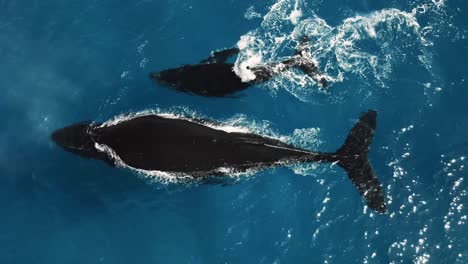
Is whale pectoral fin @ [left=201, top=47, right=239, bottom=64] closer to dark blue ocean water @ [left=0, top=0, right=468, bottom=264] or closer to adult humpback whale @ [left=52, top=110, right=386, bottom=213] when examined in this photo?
dark blue ocean water @ [left=0, top=0, right=468, bottom=264]

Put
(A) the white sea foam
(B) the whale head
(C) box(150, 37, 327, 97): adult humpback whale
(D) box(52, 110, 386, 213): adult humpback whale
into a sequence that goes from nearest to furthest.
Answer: (D) box(52, 110, 386, 213): adult humpback whale, (B) the whale head, (C) box(150, 37, 327, 97): adult humpback whale, (A) the white sea foam

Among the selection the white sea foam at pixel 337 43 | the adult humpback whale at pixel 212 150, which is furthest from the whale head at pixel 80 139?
the white sea foam at pixel 337 43

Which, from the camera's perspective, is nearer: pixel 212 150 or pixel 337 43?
pixel 212 150

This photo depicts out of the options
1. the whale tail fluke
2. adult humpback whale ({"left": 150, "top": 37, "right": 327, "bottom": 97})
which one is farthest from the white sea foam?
the whale tail fluke

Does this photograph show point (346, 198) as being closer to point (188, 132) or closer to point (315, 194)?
point (315, 194)

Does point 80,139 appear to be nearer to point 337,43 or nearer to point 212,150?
point 212,150

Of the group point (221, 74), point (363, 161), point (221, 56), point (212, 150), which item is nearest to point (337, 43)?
point (221, 56)
